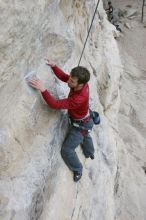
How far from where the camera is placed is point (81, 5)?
263 inches

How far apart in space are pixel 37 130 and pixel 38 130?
0.02m

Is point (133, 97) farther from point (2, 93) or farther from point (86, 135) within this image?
point (2, 93)

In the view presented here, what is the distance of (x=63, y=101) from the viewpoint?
4.50m

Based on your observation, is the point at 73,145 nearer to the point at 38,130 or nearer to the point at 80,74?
the point at 38,130

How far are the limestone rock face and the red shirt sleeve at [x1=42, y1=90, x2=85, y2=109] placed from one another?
5.5 inches

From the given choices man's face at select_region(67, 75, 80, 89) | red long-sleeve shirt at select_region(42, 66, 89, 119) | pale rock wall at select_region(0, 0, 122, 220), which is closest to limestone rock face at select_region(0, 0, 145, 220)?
pale rock wall at select_region(0, 0, 122, 220)

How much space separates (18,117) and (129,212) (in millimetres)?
3582

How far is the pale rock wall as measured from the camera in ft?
13.3

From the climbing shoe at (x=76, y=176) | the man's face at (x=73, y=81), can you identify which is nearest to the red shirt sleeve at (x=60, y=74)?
the man's face at (x=73, y=81)

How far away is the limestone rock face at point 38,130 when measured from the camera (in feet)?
13.3

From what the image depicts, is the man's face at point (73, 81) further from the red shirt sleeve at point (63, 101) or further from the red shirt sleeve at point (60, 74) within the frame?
the red shirt sleeve at point (60, 74)

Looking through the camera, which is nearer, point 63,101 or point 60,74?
point 63,101

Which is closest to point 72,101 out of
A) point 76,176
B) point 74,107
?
point 74,107

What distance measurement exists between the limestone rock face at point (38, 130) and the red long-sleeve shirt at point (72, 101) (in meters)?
0.13
